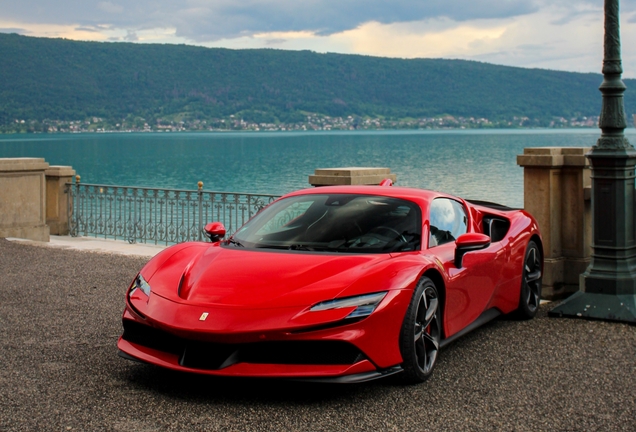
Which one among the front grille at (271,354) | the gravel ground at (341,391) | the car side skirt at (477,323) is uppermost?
the front grille at (271,354)

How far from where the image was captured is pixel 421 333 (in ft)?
18.1

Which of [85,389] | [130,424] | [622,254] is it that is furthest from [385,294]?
[622,254]

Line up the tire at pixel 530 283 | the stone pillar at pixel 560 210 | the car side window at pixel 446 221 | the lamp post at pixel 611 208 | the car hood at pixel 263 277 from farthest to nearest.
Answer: the stone pillar at pixel 560 210
the lamp post at pixel 611 208
the tire at pixel 530 283
the car side window at pixel 446 221
the car hood at pixel 263 277

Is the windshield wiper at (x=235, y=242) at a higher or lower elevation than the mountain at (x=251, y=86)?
lower

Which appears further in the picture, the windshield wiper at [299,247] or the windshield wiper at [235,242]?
the windshield wiper at [235,242]

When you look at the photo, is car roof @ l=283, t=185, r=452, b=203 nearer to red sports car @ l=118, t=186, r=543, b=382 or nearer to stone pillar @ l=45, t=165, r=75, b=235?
red sports car @ l=118, t=186, r=543, b=382

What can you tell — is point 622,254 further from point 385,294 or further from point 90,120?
point 90,120

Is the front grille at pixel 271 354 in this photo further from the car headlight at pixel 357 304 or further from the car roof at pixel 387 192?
the car roof at pixel 387 192

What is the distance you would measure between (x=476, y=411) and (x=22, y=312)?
4933 mm

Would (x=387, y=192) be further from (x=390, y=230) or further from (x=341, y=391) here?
(x=341, y=391)

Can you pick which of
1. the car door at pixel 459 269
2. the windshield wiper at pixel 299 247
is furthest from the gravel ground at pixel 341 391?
the windshield wiper at pixel 299 247

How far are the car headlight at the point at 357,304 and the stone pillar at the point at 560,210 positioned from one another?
4.65 m

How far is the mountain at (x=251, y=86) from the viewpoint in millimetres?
168875

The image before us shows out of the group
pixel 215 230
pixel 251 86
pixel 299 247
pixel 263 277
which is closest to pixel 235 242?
pixel 215 230
